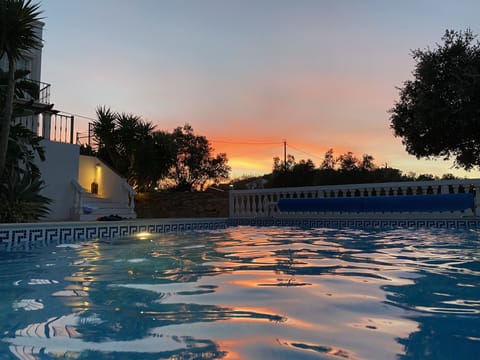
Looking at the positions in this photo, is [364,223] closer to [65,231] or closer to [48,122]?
[65,231]

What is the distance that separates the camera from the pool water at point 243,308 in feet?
5.37

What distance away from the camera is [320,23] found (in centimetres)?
1086

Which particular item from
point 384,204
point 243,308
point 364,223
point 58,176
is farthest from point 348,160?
point 243,308

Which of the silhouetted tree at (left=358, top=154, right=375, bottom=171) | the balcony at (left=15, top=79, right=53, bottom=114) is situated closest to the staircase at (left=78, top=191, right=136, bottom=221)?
the balcony at (left=15, top=79, right=53, bottom=114)

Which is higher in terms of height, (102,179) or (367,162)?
(367,162)

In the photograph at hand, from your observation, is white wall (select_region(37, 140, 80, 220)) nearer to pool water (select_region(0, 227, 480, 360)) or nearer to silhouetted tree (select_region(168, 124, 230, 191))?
pool water (select_region(0, 227, 480, 360))

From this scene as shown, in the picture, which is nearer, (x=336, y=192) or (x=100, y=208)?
(x=336, y=192)

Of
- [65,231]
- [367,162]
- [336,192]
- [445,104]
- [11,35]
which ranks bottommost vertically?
[65,231]

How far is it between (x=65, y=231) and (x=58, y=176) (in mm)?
5531

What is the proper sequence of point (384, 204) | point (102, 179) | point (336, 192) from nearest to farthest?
point (384, 204), point (336, 192), point (102, 179)

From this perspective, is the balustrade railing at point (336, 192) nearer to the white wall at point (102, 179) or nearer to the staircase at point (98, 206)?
the staircase at point (98, 206)

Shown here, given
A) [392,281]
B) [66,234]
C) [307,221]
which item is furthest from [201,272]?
[307,221]

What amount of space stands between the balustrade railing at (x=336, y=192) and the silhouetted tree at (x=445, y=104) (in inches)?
192

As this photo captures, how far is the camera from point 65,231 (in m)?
7.12
